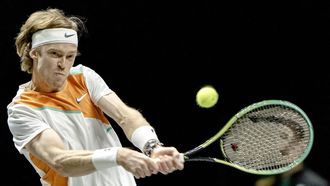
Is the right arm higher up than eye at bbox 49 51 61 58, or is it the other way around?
eye at bbox 49 51 61 58

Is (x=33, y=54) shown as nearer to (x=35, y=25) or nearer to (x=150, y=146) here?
(x=35, y=25)

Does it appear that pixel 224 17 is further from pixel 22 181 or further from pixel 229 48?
pixel 22 181

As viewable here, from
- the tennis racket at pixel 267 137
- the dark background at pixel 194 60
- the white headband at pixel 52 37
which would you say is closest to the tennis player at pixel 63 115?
the white headband at pixel 52 37

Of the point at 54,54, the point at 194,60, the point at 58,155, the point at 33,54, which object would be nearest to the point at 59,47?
the point at 54,54

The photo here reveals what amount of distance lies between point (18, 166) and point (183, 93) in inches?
73.0

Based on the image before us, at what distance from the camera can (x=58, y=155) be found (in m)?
3.04

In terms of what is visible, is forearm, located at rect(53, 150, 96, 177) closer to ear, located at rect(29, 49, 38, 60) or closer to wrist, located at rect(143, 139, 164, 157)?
wrist, located at rect(143, 139, 164, 157)

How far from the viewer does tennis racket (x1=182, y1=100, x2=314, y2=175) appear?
358 cm

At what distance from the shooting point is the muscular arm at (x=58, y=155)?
297cm

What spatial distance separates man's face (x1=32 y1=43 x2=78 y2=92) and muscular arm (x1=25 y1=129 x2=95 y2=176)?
318mm

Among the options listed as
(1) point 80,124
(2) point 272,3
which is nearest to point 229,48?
(2) point 272,3

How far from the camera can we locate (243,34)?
688 centimetres

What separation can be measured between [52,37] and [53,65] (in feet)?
0.56

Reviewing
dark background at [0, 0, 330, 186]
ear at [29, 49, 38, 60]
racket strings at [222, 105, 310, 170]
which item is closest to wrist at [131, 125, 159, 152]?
racket strings at [222, 105, 310, 170]
